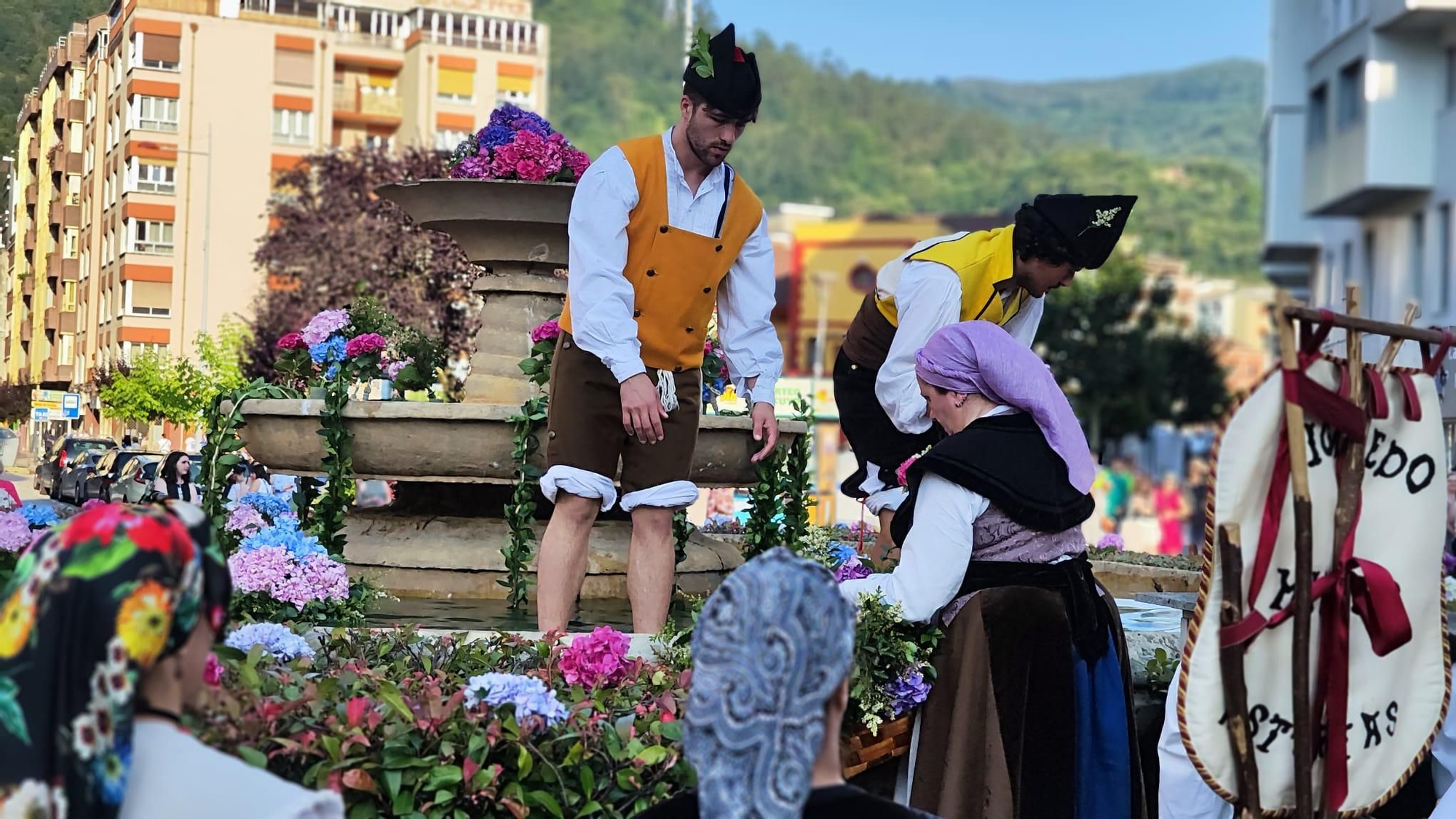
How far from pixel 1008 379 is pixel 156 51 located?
4264 millimetres

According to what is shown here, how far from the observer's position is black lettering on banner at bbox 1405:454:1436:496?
12.0 ft

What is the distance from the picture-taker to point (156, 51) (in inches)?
279

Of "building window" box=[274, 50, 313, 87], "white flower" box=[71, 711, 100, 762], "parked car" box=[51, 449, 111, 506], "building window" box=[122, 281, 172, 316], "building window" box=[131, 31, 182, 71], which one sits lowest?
"white flower" box=[71, 711, 100, 762]

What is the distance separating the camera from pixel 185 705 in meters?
2.46

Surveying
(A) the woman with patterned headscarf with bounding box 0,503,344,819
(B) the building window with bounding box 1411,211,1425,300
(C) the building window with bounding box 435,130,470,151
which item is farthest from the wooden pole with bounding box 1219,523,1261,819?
(B) the building window with bounding box 1411,211,1425,300

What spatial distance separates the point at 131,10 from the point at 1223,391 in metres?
62.9

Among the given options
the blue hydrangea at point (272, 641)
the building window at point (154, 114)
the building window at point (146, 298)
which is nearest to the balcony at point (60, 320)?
the building window at point (146, 298)

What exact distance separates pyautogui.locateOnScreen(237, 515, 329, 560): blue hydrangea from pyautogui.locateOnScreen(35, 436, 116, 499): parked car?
1173mm

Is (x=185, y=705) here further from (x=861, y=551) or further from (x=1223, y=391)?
(x=1223, y=391)

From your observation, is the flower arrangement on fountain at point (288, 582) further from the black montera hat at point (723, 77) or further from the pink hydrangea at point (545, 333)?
the pink hydrangea at point (545, 333)

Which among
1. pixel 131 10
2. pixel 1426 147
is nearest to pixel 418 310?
Answer: pixel 131 10

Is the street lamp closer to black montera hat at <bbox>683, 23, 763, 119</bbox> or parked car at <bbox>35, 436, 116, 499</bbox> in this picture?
parked car at <bbox>35, 436, 116, 499</bbox>

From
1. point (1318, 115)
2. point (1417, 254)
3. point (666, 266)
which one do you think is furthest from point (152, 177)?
point (1318, 115)

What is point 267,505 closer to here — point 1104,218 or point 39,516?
point 39,516
